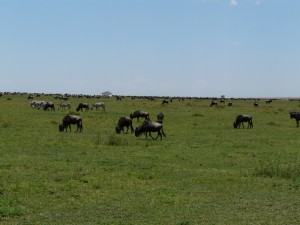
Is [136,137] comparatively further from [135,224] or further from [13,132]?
[135,224]

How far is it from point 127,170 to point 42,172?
3.21m

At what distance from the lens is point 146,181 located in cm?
1575

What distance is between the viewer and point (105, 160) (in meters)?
19.9

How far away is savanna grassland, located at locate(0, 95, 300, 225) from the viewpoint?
11.6 meters

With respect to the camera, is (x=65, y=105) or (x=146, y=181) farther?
(x=65, y=105)

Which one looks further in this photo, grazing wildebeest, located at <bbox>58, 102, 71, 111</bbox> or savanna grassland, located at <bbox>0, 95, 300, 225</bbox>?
grazing wildebeest, located at <bbox>58, 102, 71, 111</bbox>

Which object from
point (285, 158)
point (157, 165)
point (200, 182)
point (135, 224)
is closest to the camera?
point (135, 224)

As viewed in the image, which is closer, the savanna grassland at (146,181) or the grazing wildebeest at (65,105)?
the savanna grassland at (146,181)

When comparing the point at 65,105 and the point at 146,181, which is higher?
the point at 65,105

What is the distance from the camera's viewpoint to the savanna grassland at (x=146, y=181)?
11.6 metres

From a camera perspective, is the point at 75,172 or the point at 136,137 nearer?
the point at 75,172

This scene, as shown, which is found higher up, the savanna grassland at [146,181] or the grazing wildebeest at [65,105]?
the grazing wildebeest at [65,105]

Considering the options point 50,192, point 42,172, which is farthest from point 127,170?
point 50,192

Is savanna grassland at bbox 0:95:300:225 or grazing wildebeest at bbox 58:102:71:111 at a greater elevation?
grazing wildebeest at bbox 58:102:71:111
